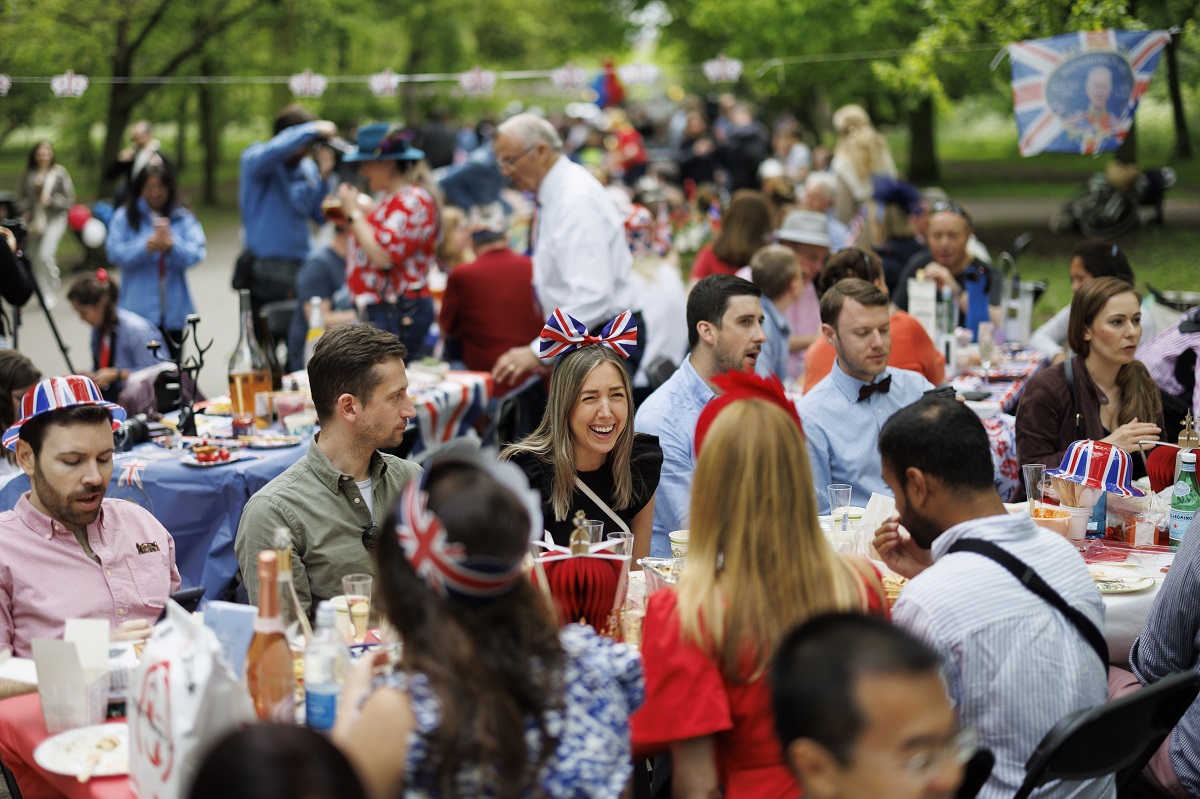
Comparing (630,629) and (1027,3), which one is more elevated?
(1027,3)

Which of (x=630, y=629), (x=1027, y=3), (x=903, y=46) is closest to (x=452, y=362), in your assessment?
(x=630, y=629)

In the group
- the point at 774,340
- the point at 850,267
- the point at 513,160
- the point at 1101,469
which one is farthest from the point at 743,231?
the point at 1101,469

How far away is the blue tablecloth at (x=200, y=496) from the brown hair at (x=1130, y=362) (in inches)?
141

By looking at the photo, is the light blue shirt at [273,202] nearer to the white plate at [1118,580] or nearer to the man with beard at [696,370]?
the man with beard at [696,370]

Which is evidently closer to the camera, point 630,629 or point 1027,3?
point 630,629

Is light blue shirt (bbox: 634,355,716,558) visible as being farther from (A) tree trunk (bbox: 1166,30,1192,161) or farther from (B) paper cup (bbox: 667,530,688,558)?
(A) tree trunk (bbox: 1166,30,1192,161)

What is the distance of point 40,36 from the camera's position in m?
9.59

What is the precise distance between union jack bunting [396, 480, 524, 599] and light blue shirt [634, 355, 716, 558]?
2559 millimetres

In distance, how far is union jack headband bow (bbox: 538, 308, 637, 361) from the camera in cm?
424

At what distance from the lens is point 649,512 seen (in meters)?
4.29

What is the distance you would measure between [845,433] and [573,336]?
4.57ft

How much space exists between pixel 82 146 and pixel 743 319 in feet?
31.9

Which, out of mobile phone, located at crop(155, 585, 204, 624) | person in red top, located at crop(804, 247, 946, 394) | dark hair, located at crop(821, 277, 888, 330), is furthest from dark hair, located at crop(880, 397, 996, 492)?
person in red top, located at crop(804, 247, 946, 394)

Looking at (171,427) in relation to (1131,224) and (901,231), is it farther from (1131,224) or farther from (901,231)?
(1131,224)
